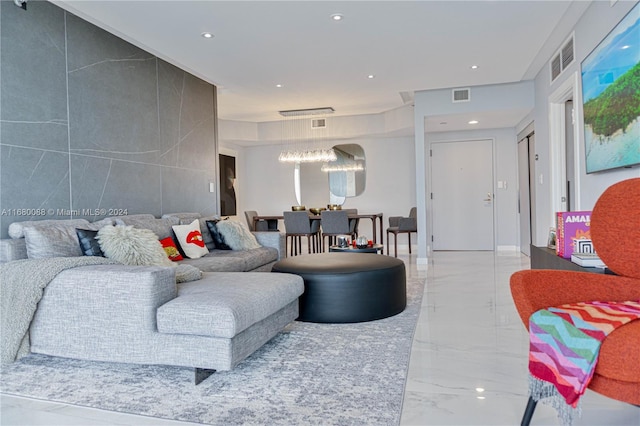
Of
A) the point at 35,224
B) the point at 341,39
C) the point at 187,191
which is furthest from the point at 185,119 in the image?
the point at 35,224

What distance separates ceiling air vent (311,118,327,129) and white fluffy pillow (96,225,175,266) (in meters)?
5.50

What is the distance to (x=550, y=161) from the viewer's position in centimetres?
471

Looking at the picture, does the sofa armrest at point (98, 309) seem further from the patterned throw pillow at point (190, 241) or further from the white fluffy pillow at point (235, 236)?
the white fluffy pillow at point (235, 236)

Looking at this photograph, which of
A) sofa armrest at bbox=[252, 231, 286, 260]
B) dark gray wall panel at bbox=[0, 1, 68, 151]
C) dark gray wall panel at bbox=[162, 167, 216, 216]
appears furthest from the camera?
sofa armrest at bbox=[252, 231, 286, 260]

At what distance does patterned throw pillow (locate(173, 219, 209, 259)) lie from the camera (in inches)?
154

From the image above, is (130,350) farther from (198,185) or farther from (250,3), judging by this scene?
(198,185)

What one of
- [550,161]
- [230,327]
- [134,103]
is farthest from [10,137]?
[550,161]

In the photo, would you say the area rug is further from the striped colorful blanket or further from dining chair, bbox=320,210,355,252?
Result: dining chair, bbox=320,210,355,252

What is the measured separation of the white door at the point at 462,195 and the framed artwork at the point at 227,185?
12.4 feet

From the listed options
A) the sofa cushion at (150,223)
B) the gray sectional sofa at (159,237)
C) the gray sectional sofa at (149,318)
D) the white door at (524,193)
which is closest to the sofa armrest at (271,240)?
the gray sectional sofa at (159,237)

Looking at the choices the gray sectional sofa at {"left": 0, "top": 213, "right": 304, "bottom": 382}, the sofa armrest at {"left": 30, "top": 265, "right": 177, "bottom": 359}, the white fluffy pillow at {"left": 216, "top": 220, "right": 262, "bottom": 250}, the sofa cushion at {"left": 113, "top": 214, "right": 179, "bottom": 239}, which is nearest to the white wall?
the gray sectional sofa at {"left": 0, "top": 213, "right": 304, "bottom": 382}

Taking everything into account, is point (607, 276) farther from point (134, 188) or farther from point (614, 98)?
point (134, 188)

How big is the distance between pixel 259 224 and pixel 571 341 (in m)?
6.77

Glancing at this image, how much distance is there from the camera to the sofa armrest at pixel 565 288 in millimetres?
1749
